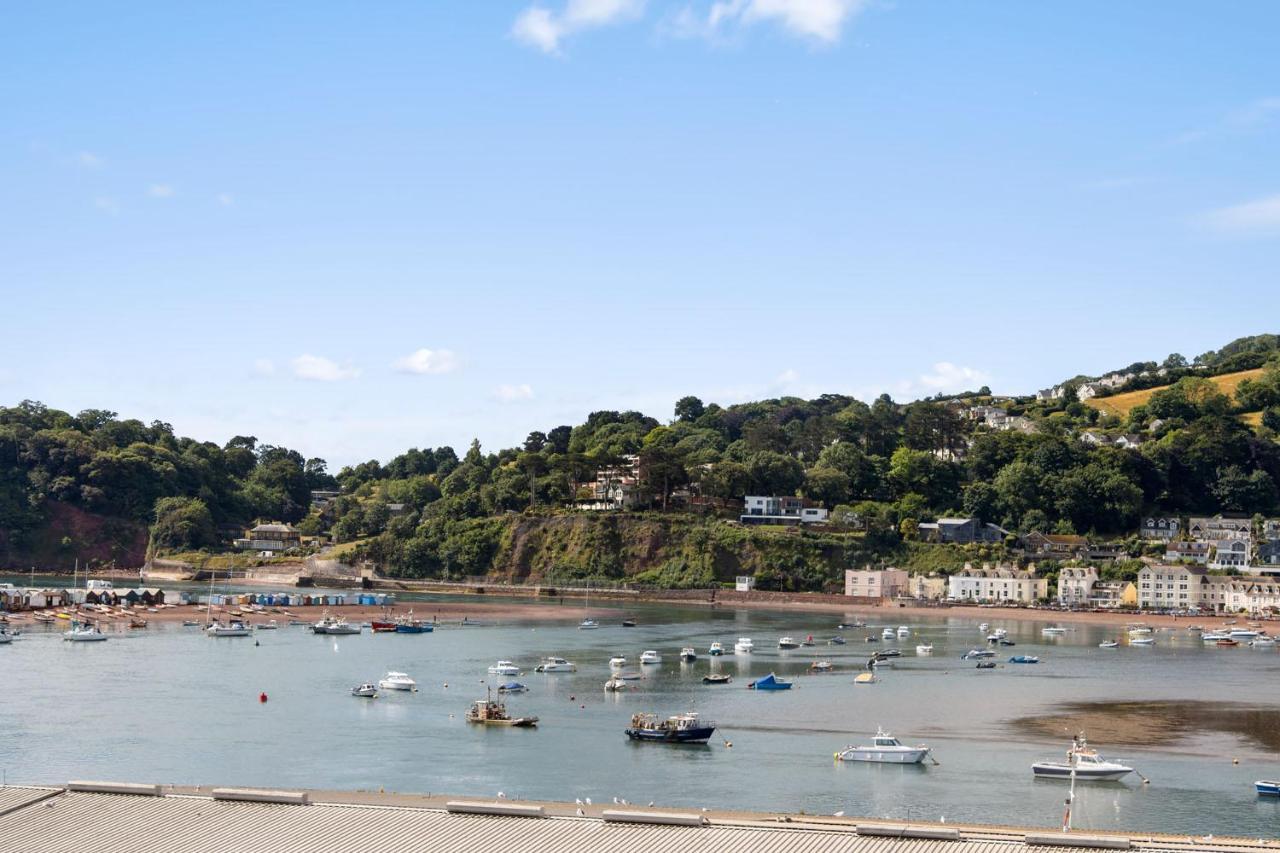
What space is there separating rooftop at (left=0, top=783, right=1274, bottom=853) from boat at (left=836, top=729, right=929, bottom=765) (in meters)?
17.0

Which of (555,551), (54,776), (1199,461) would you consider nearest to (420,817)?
(54,776)

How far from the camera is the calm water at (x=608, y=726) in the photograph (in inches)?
1597

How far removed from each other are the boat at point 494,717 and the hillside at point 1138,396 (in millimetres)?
139698

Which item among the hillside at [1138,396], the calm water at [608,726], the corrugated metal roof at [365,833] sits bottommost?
the calm water at [608,726]

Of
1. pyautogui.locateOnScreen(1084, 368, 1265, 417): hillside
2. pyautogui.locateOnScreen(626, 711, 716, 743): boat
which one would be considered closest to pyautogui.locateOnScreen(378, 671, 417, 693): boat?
pyautogui.locateOnScreen(626, 711, 716, 743): boat

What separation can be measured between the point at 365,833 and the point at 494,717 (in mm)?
27240

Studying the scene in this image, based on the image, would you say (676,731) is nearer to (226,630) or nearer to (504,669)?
(504,669)

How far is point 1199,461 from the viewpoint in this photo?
148375mm

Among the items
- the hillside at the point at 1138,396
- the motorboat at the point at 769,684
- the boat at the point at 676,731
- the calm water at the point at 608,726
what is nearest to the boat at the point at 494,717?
the calm water at the point at 608,726

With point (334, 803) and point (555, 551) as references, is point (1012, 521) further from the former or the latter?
point (334, 803)

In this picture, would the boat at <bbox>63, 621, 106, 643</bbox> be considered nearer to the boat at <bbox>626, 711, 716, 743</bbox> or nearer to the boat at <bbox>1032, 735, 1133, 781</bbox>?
the boat at <bbox>626, 711, 716, 743</bbox>

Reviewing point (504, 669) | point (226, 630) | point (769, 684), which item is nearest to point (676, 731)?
point (769, 684)

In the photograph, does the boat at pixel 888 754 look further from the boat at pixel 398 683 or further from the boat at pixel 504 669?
the boat at pixel 504 669

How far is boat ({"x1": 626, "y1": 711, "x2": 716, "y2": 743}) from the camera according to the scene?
49438 mm
